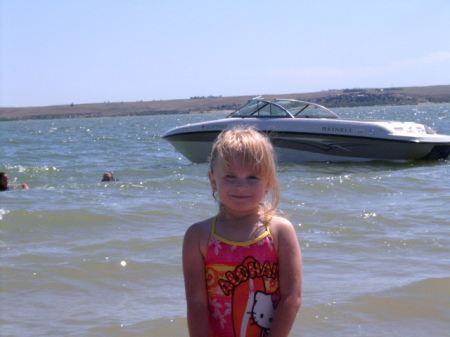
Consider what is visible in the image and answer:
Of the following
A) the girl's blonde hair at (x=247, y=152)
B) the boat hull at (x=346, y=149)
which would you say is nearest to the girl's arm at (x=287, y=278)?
the girl's blonde hair at (x=247, y=152)

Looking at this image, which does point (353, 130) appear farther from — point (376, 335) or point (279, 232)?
point (279, 232)

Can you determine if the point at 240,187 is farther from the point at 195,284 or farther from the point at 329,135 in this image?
the point at 329,135

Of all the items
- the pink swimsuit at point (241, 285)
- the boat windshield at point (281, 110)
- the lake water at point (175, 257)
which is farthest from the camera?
the boat windshield at point (281, 110)

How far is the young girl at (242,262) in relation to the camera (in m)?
2.35

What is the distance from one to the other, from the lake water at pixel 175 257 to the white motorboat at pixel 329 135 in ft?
9.44

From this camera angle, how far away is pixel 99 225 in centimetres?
754

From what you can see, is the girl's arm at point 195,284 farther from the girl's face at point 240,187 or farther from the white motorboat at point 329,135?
the white motorboat at point 329,135

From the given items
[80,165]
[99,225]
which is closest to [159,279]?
[99,225]

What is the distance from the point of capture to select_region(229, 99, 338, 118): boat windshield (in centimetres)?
1448

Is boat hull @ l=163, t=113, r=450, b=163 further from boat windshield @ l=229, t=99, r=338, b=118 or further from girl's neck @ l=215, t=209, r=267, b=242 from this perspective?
girl's neck @ l=215, t=209, r=267, b=242

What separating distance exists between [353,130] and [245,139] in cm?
1182

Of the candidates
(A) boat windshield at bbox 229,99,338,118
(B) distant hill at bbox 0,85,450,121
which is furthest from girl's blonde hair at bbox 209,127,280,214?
(B) distant hill at bbox 0,85,450,121

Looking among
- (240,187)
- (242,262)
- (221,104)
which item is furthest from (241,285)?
(221,104)

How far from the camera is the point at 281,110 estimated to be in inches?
570
